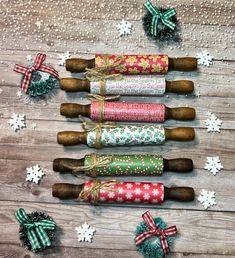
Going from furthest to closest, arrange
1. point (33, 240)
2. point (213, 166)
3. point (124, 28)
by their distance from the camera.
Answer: point (124, 28)
point (213, 166)
point (33, 240)

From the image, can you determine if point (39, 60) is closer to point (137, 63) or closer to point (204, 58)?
point (137, 63)

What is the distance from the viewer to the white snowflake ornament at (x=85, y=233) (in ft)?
5.78

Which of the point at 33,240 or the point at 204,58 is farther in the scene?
the point at 204,58

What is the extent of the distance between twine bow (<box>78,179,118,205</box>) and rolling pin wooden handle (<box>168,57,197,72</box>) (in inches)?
18.5

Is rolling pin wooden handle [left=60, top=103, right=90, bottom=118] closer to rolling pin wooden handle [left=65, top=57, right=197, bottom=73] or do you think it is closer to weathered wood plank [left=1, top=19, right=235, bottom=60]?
rolling pin wooden handle [left=65, top=57, right=197, bottom=73]

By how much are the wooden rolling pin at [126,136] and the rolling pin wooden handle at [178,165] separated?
0.08 metres

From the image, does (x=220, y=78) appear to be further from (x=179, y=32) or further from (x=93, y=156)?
(x=93, y=156)

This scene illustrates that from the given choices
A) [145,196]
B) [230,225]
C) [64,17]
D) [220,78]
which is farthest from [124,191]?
[64,17]

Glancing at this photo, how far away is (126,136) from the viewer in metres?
1.75

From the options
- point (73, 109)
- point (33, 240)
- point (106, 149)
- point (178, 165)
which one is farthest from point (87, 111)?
point (33, 240)

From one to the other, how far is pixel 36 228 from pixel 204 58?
86 cm

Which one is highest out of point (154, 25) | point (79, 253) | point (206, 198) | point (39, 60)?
point (154, 25)

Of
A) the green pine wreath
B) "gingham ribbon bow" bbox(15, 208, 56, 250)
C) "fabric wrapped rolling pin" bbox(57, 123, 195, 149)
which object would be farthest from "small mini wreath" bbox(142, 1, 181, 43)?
"gingham ribbon bow" bbox(15, 208, 56, 250)

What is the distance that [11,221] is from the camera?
179cm
